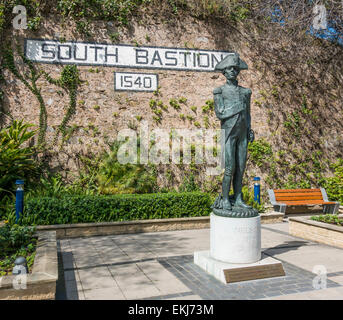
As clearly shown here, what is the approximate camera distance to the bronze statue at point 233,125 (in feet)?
15.6

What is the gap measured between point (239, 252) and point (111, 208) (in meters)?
3.67

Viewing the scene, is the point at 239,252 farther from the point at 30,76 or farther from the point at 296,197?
the point at 30,76

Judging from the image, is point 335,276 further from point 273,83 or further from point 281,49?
point 281,49

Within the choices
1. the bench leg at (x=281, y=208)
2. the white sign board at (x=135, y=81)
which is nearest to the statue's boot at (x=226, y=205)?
the bench leg at (x=281, y=208)

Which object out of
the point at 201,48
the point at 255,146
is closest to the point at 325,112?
the point at 255,146

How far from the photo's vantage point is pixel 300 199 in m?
9.48

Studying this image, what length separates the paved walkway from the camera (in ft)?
12.6

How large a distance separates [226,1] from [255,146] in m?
4.71

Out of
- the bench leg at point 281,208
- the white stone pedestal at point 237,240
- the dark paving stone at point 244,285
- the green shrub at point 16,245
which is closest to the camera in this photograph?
the dark paving stone at point 244,285

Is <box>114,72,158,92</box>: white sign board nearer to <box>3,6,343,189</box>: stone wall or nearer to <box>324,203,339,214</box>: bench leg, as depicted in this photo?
<box>3,6,343,189</box>: stone wall

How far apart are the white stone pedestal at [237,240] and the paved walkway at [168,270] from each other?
14.1 inches

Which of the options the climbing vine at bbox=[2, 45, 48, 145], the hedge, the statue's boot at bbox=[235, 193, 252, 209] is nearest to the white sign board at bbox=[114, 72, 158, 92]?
the climbing vine at bbox=[2, 45, 48, 145]

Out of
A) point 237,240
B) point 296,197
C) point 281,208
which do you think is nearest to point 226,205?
point 237,240

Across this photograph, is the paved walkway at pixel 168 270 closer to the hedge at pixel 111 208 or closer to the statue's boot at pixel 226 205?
the hedge at pixel 111 208
